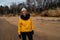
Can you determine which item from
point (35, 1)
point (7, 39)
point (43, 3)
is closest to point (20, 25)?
point (7, 39)

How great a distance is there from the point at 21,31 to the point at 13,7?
11545 cm

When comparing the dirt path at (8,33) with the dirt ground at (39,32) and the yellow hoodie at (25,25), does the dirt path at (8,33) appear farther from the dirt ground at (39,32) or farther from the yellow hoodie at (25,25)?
the yellow hoodie at (25,25)

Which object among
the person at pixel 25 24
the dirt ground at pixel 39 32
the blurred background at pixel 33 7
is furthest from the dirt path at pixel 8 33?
the blurred background at pixel 33 7

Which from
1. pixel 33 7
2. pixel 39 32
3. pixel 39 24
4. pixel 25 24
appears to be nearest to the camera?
pixel 25 24

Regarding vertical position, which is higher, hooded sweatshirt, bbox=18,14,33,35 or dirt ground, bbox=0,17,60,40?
hooded sweatshirt, bbox=18,14,33,35

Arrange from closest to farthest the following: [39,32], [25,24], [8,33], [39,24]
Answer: [25,24]
[8,33]
[39,32]
[39,24]

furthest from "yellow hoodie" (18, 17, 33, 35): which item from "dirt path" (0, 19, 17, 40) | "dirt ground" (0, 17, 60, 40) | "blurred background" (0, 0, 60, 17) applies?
"blurred background" (0, 0, 60, 17)

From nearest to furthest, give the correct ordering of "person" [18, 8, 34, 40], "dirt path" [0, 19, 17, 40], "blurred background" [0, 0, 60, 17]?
"person" [18, 8, 34, 40]
"dirt path" [0, 19, 17, 40]
"blurred background" [0, 0, 60, 17]

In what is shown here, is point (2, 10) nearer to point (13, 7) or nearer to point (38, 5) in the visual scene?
point (13, 7)

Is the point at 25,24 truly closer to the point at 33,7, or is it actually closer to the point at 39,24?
the point at 39,24

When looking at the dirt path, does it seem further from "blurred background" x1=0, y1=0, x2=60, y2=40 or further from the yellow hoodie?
the yellow hoodie

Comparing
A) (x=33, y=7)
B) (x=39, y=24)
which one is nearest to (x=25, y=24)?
(x=39, y=24)

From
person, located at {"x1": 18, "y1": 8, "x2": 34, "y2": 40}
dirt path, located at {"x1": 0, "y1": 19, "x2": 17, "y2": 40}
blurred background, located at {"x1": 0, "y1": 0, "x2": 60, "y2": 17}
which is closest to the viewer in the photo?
person, located at {"x1": 18, "y1": 8, "x2": 34, "y2": 40}

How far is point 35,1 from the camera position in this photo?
11069 cm
